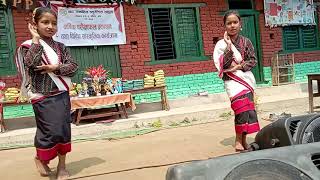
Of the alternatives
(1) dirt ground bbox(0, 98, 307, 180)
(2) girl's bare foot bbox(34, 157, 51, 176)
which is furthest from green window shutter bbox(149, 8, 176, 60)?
(2) girl's bare foot bbox(34, 157, 51, 176)

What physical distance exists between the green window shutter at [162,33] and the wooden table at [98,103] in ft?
6.65

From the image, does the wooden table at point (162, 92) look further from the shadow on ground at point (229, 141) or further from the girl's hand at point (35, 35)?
the girl's hand at point (35, 35)

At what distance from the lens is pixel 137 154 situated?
5.20 m

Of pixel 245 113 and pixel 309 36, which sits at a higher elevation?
pixel 309 36

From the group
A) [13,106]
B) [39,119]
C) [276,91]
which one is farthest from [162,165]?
[276,91]

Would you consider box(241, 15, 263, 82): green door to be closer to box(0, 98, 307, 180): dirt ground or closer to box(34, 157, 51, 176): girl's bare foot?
box(0, 98, 307, 180): dirt ground

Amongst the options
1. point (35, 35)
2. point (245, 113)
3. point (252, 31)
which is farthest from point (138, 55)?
point (35, 35)

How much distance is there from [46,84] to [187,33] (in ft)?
20.0

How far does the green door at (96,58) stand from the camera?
27.9ft

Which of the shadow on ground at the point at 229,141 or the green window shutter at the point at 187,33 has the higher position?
the green window shutter at the point at 187,33

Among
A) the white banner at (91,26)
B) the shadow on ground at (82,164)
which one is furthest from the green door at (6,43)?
the shadow on ground at (82,164)

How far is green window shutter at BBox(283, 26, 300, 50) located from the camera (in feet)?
36.6

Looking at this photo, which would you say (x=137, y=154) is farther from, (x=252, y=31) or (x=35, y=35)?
(x=252, y=31)

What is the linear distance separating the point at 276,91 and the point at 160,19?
3.44 meters
